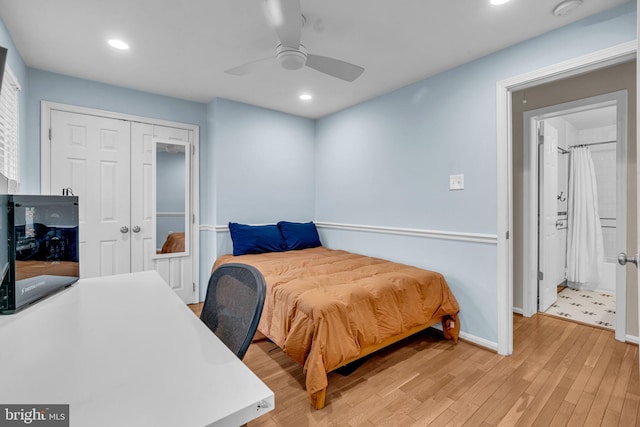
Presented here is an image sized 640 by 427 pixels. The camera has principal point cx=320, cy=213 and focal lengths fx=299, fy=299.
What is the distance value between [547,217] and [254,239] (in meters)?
3.29

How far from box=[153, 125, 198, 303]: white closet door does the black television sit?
1.96 m

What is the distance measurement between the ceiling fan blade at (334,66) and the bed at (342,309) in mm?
1519

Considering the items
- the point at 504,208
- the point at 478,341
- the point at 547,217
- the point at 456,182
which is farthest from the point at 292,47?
the point at 547,217

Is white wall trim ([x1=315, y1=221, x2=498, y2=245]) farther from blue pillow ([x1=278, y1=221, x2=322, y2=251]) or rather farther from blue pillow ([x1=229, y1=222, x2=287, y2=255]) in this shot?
blue pillow ([x1=229, y1=222, x2=287, y2=255])

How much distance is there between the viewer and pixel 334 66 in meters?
2.06

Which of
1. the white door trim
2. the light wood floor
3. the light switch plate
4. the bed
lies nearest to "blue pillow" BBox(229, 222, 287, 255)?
the bed

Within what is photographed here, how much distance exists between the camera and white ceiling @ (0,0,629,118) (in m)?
1.87

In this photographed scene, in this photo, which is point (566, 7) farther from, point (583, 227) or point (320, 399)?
point (583, 227)

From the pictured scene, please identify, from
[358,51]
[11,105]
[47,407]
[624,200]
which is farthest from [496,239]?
[11,105]

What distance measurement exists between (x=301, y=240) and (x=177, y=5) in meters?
2.64

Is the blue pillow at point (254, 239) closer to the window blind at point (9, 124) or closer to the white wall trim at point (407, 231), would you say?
the white wall trim at point (407, 231)

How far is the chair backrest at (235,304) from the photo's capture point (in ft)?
3.14

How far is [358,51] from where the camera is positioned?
2412 millimetres

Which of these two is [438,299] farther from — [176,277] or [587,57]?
[176,277]
